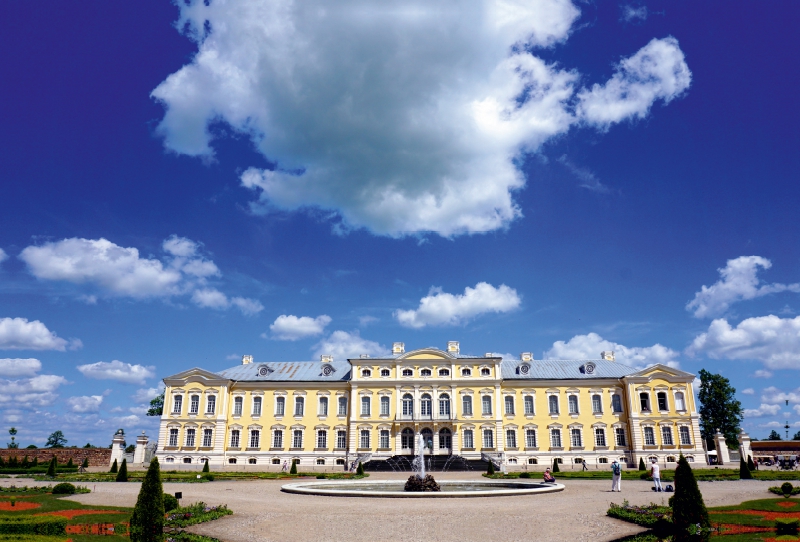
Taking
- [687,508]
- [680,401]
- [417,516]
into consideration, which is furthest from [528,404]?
[687,508]

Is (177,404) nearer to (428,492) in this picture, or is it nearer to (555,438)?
(555,438)

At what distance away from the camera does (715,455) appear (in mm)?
50906

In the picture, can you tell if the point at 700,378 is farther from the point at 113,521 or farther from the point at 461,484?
the point at 113,521

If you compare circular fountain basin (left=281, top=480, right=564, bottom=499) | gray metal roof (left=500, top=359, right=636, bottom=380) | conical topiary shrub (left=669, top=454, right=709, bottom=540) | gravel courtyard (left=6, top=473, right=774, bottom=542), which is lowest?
gravel courtyard (left=6, top=473, right=774, bottom=542)

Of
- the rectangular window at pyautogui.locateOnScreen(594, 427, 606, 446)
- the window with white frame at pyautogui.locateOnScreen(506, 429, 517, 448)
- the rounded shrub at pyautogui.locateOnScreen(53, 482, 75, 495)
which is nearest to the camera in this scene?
the rounded shrub at pyautogui.locateOnScreen(53, 482, 75, 495)

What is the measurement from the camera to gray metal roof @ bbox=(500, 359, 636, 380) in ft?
173

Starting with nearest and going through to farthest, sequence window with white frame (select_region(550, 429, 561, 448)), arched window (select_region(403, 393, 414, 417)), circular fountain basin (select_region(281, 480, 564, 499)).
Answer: circular fountain basin (select_region(281, 480, 564, 499)), window with white frame (select_region(550, 429, 561, 448)), arched window (select_region(403, 393, 414, 417))

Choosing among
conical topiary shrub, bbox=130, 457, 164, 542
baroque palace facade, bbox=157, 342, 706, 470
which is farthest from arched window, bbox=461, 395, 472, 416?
conical topiary shrub, bbox=130, 457, 164, 542

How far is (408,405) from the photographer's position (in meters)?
51.6

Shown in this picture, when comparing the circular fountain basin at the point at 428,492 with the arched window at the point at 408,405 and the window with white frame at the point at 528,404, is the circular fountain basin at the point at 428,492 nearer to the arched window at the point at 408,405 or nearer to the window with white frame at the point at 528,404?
the arched window at the point at 408,405

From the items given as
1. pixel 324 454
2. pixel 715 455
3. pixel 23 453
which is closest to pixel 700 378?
pixel 715 455

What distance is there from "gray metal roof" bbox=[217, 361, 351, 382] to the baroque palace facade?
0.46 m

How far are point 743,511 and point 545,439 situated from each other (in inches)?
1312

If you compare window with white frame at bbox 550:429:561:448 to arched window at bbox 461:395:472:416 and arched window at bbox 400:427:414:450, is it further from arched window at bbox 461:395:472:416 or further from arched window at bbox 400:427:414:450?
arched window at bbox 400:427:414:450
